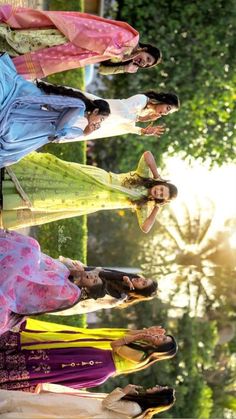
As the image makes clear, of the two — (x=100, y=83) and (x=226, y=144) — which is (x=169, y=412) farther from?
(x=100, y=83)

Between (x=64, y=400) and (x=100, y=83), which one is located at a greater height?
(x=64, y=400)

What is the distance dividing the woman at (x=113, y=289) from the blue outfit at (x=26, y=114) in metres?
0.98

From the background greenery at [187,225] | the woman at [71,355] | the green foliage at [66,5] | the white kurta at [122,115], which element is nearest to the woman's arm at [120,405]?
the woman at [71,355]

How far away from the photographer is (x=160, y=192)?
601cm

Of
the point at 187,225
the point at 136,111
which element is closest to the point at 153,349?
the point at 136,111

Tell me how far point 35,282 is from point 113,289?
2.92ft

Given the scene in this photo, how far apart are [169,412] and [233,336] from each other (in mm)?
4789

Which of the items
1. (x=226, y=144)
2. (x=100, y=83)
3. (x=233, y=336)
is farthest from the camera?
(x=233, y=336)

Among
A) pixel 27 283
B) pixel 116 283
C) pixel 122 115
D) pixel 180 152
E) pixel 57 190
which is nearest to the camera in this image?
pixel 27 283

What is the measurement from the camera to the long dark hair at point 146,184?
598 cm

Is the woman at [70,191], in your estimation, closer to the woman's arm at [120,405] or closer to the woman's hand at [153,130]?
the woman's hand at [153,130]

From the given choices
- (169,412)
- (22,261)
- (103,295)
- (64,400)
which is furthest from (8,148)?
(169,412)

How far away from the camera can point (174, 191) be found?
5.96 m

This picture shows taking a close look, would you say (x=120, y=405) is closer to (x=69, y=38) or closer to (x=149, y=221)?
(x=149, y=221)
